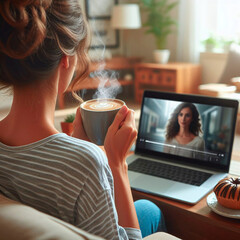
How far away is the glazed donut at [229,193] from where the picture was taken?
0.88 metres

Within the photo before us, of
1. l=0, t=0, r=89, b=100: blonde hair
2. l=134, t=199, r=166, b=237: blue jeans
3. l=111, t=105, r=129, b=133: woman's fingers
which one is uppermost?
l=0, t=0, r=89, b=100: blonde hair

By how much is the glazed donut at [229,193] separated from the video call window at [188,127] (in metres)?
0.30

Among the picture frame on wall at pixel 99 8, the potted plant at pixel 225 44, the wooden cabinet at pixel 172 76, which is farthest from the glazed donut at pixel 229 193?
the picture frame on wall at pixel 99 8

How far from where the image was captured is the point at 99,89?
1009 mm

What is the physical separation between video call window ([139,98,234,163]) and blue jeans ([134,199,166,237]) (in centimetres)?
30

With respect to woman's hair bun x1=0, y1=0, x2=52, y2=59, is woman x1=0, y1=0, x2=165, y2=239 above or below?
below

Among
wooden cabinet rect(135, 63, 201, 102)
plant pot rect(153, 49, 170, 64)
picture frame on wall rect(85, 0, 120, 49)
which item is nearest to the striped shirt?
wooden cabinet rect(135, 63, 201, 102)

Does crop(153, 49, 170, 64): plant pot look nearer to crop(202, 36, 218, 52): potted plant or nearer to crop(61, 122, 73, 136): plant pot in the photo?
crop(202, 36, 218, 52): potted plant

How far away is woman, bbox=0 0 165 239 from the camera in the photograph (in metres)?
0.63

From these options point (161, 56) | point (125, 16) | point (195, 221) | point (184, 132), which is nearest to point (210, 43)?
point (161, 56)

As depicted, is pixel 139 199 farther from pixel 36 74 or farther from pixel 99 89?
pixel 36 74

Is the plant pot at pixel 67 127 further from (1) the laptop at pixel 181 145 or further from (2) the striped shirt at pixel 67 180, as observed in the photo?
(2) the striped shirt at pixel 67 180

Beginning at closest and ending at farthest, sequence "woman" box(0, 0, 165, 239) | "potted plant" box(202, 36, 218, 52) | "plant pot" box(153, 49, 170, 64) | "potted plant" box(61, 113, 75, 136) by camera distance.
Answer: "woman" box(0, 0, 165, 239) < "potted plant" box(61, 113, 75, 136) < "potted plant" box(202, 36, 218, 52) < "plant pot" box(153, 49, 170, 64)

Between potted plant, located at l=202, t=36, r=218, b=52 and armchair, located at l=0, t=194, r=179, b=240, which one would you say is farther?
potted plant, located at l=202, t=36, r=218, b=52
